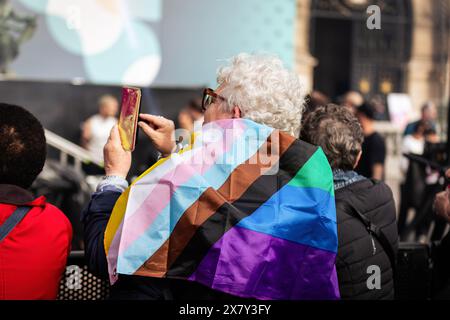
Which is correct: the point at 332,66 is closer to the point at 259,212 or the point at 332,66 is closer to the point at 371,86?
the point at 371,86

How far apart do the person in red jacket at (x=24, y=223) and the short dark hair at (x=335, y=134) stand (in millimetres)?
1049

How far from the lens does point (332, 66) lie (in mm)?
15625

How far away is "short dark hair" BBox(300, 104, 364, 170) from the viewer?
8.21 ft

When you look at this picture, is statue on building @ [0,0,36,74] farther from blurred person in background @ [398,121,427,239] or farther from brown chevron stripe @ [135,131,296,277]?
brown chevron stripe @ [135,131,296,277]

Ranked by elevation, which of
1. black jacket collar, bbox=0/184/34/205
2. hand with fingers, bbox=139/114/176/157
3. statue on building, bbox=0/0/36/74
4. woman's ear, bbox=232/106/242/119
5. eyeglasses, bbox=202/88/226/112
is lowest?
black jacket collar, bbox=0/184/34/205

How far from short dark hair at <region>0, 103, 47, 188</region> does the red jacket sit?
4 cm

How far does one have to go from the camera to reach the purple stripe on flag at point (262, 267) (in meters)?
1.78

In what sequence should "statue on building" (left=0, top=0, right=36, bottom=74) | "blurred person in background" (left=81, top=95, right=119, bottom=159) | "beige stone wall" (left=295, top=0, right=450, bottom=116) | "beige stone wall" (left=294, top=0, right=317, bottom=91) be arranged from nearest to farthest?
"statue on building" (left=0, top=0, right=36, bottom=74) → "blurred person in background" (left=81, top=95, right=119, bottom=159) → "beige stone wall" (left=294, top=0, right=317, bottom=91) → "beige stone wall" (left=295, top=0, right=450, bottom=116)

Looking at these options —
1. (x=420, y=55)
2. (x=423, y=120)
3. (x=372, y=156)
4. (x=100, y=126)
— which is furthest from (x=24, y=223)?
(x=420, y=55)

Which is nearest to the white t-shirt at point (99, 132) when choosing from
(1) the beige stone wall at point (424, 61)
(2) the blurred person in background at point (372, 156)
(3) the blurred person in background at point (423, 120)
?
(2) the blurred person in background at point (372, 156)

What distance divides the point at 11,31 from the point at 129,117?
6.00 meters

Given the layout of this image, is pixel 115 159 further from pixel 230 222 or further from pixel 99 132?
pixel 99 132

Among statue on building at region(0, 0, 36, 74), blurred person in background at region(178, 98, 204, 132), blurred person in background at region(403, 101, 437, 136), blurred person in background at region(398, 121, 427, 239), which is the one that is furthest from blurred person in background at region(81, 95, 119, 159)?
blurred person in background at region(403, 101, 437, 136)

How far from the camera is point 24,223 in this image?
199cm
